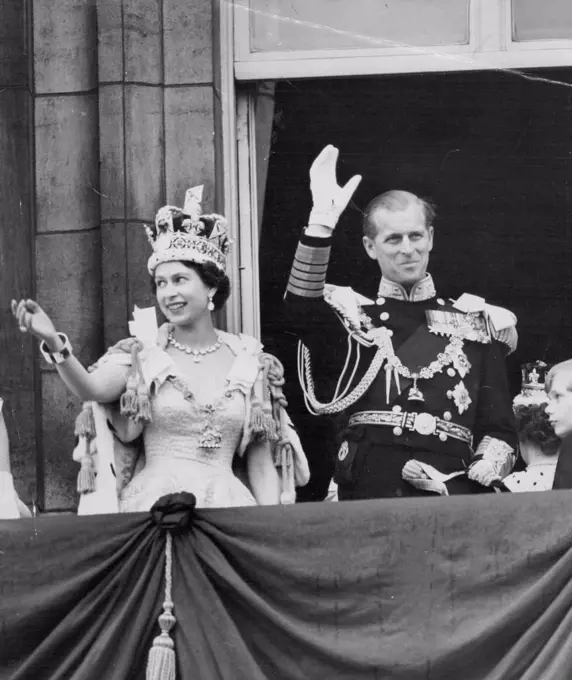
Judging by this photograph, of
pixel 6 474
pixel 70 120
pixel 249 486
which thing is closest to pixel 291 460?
pixel 249 486

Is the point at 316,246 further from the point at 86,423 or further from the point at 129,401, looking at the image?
the point at 86,423

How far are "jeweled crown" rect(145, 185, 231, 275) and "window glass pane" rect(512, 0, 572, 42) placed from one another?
167 centimetres

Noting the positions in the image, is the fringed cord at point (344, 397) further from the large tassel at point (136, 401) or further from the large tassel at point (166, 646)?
the large tassel at point (166, 646)

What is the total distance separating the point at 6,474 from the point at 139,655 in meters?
1.00

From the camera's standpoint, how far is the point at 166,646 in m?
10.1

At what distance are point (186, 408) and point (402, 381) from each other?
88 cm

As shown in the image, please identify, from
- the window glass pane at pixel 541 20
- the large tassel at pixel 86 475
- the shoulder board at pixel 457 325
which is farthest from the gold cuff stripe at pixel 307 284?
the window glass pane at pixel 541 20

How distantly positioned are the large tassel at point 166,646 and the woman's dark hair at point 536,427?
173 centimetres

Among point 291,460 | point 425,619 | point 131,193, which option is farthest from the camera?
point 131,193

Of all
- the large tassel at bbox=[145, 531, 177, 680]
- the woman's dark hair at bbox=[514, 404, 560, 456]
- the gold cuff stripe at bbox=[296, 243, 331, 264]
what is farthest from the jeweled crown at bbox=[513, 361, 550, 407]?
the large tassel at bbox=[145, 531, 177, 680]

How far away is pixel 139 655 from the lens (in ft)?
33.5

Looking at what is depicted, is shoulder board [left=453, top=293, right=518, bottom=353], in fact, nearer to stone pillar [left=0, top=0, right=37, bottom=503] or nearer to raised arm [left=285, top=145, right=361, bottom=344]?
raised arm [left=285, top=145, right=361, bottom=344]

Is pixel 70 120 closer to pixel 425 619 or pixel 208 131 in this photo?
pixel 208 131

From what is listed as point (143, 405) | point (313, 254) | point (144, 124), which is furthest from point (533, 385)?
point (144, 124)
